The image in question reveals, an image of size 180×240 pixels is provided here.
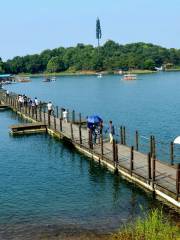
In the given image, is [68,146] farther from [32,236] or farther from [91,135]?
[32,236]

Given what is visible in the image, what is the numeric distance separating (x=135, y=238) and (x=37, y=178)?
1447 cm

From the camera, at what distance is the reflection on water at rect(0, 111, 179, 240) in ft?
75.2

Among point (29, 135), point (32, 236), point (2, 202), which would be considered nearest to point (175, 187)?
point (32, 236)

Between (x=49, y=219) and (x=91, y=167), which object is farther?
(x=91, y=167)

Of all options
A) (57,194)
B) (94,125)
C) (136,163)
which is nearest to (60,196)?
(57,194)

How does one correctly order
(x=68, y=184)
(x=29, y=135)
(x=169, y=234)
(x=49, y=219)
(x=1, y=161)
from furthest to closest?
1. (x=29, y=135)
2. (x=1, y=161)
3. (x=68, y=184)
4. (x=49, y=219)
5. (x=169, y=234)

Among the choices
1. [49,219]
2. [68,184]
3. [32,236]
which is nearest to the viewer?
[32,236]

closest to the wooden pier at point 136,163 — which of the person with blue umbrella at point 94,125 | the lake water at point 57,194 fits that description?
the lake water at point 57,194

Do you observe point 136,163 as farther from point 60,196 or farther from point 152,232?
point 152,232

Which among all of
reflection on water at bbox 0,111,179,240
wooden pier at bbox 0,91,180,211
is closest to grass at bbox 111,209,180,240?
reflection on water at bbox 0,111,179,240

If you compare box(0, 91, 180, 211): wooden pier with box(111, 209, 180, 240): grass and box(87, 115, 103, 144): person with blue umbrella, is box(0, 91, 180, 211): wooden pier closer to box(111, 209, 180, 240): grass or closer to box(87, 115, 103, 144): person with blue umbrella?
box(87, 115, 103, 144): person with blue umbrella

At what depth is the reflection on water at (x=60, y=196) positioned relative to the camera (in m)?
22.9

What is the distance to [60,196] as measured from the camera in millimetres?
28062

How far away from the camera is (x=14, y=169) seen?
115 feet
